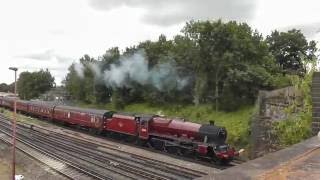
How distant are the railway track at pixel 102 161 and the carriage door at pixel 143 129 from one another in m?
2.14

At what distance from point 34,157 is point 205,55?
20.0m

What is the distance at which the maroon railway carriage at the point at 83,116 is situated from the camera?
38094 mm

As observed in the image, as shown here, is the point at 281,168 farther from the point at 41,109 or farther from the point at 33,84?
the point at 33,84

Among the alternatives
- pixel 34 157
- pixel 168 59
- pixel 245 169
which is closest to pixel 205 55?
pixel 168 59

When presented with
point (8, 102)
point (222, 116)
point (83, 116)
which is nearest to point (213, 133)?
point (222, 116)

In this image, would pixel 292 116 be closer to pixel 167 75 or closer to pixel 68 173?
pixel 68 173

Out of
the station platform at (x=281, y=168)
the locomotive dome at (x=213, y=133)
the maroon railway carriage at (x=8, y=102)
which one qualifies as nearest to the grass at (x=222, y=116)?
the locomotive dome at (x=213, y=133)

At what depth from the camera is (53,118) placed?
5241 cm

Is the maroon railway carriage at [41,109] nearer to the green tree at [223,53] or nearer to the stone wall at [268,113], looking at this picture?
the green tree at [223,53]

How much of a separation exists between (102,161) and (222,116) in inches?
595

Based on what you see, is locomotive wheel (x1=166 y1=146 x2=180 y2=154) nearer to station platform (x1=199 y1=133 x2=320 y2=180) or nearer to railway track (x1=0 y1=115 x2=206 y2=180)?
railway track (x1=0 y1=115 x2=206 y2=180)

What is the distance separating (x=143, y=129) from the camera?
3109 centimetres

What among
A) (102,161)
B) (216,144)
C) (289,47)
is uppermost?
(289,47)

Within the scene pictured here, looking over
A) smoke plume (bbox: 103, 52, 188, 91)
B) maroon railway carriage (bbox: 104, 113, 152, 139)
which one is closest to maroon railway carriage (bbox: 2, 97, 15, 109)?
smoke plume (bbox: 103, 52, 188, 91)
